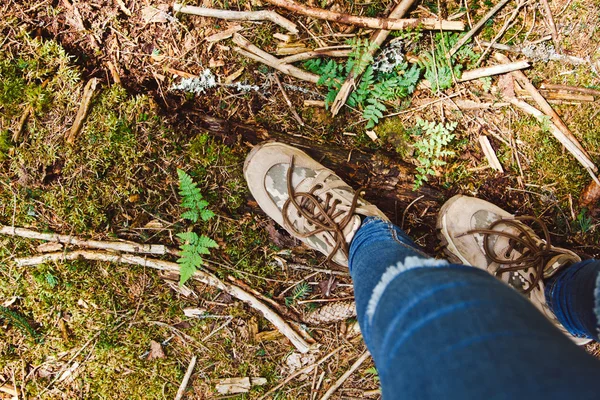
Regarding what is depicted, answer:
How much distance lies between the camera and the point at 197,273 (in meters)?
A: 3.41

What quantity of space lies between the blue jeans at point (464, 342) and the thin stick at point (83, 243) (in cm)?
205

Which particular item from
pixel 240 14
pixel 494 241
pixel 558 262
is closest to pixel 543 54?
pixel 494 241

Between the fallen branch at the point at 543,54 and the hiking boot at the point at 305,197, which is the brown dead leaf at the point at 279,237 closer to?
the hiking boot at the point at 305,197

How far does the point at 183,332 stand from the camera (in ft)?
11.6

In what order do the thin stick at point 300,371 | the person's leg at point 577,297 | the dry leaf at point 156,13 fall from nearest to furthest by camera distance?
1. the person's leg at point 577,297
2. the dry leaf at point 156,13
3. the thin stick at point 300,371

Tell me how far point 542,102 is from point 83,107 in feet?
12.8

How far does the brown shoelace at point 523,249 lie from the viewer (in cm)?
309

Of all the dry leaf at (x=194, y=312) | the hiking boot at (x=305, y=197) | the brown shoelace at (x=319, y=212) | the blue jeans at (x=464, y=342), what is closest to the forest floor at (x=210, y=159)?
the dry leaf at (x=194, y=312)

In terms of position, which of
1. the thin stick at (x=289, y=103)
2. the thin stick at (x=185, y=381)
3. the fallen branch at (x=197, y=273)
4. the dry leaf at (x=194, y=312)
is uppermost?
the thin stick at (x=289, y=103)

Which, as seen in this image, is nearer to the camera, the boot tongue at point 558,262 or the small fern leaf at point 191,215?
the boot tongue at point 558,262

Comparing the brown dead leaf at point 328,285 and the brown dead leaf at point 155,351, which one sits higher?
the brown dead leaf at point 328,285

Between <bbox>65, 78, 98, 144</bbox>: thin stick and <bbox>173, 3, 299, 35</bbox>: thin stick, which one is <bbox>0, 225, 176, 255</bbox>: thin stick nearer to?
<bbox>65, 78, 98, 144</bbox>: thin stick

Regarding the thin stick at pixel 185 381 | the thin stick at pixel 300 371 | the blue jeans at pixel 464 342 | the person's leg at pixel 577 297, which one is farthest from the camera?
the thin stick at pixel 300 371

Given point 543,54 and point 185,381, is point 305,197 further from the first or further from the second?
point 543,54
